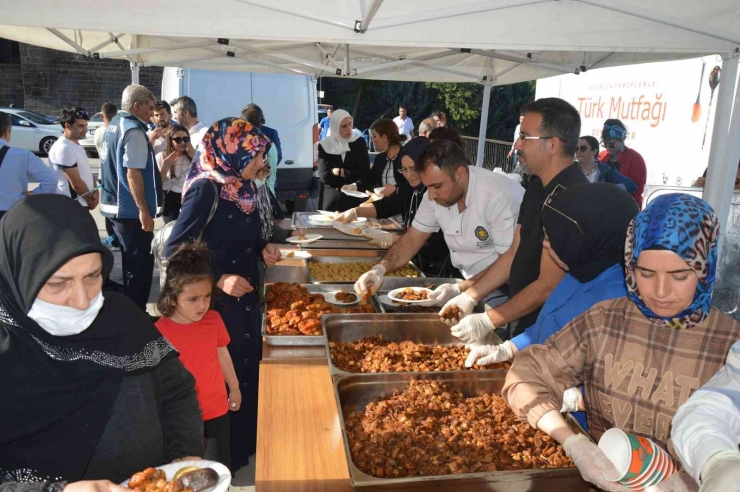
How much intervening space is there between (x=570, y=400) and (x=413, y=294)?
47.9 inches

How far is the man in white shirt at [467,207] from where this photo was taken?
2.80 meters

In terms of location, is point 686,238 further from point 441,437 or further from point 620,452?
point 441,437

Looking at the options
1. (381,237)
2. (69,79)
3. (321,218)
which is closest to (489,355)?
(381,237)

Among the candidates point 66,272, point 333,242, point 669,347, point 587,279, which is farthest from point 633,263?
point 333,242

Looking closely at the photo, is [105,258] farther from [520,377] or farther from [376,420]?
[520,377]

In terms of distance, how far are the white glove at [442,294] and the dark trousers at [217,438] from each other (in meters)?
1.02

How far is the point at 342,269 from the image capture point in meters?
3.29

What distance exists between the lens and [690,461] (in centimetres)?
97

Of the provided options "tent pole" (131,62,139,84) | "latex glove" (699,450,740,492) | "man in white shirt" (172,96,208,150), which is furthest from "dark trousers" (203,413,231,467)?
"tent pole" (131,62,139,84)

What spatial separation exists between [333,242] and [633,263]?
9.14 feet

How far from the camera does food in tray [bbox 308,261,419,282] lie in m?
3.12

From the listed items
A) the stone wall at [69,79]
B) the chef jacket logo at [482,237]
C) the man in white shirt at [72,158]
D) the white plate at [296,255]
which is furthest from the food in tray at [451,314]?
the stone wall at [69,79]

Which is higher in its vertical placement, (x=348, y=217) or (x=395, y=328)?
(x=348, y=217)

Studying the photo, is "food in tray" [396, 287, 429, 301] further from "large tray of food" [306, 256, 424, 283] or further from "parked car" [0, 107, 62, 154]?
"parked car" [0, 107, 62, 154]
